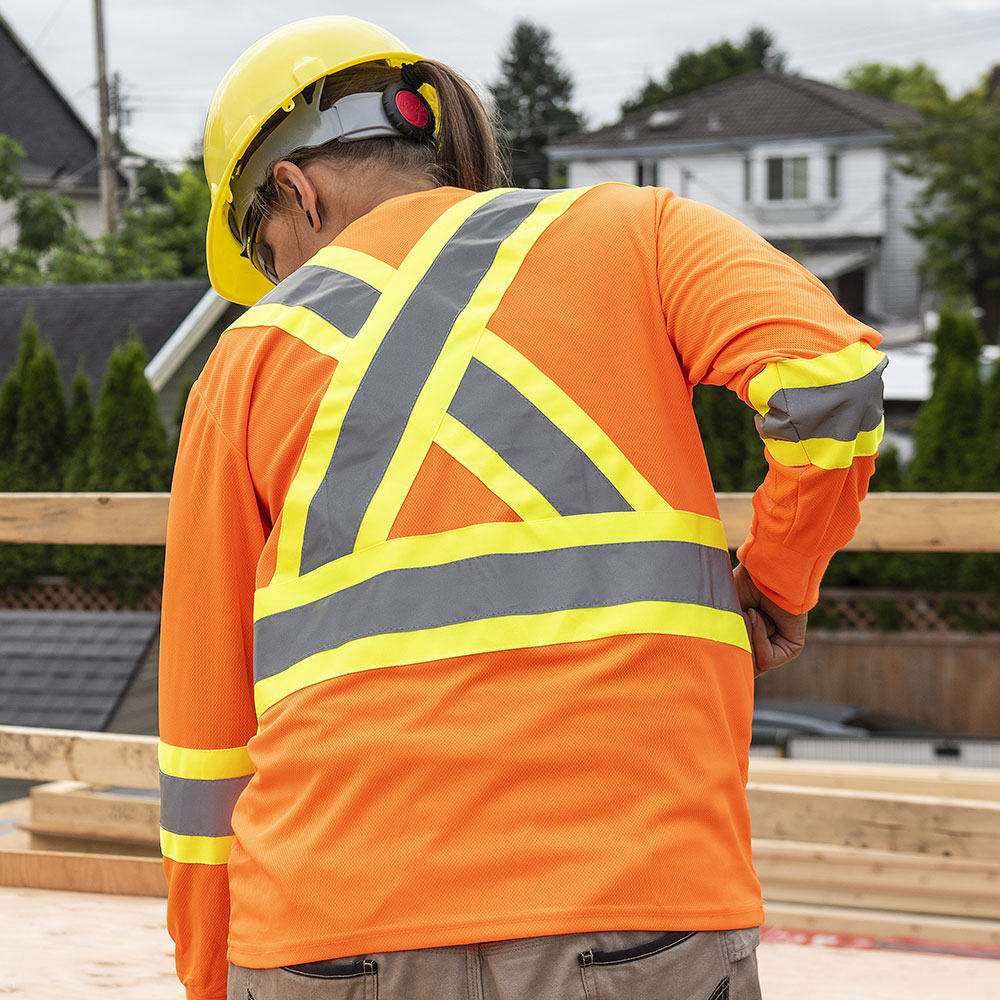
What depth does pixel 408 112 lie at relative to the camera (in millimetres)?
1567

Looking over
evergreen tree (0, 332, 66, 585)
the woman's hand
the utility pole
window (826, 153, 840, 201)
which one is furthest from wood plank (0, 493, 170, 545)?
window (826, 153, 840, 201)

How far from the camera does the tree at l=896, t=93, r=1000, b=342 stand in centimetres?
3042

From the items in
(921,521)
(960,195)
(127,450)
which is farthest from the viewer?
(960,195)

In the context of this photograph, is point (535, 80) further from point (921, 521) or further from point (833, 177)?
point (921, 521)

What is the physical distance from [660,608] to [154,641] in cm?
506

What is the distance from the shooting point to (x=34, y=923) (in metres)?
3.24

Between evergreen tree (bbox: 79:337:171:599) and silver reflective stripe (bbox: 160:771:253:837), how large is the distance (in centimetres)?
1230

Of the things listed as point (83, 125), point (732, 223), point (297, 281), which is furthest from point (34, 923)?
point (83, 125)

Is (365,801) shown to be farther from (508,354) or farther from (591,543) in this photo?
(508,354)

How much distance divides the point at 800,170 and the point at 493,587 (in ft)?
125

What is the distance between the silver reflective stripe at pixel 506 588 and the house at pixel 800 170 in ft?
119

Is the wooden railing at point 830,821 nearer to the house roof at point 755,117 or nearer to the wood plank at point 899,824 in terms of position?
the wood plank at point 899,824

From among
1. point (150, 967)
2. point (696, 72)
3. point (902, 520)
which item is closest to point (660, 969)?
point (150, 967)

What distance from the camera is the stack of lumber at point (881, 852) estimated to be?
342 centimetres
